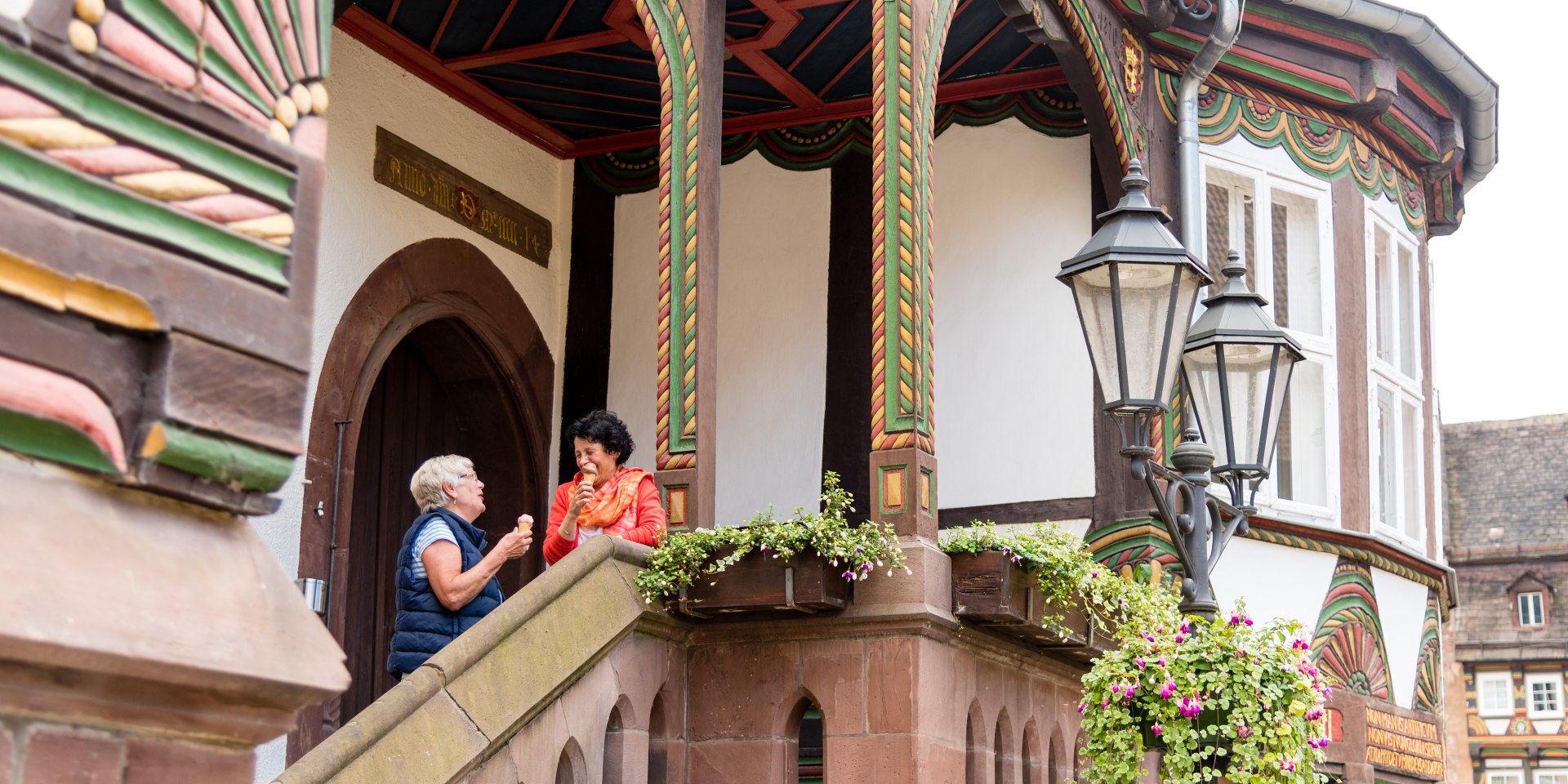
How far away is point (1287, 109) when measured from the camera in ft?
34.0

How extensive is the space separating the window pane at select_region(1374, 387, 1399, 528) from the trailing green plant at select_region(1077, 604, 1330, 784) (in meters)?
5.21

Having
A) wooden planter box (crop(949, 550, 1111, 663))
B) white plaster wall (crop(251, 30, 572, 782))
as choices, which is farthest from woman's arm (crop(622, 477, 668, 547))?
white plaster wall (crop(251, 30, 572, 782))

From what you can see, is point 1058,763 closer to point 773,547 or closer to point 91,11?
point 773,547

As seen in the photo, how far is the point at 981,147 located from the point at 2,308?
25.2ft

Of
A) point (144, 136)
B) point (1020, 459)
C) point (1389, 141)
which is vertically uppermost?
point (1389, 141)

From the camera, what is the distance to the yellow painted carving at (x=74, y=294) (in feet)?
8.21

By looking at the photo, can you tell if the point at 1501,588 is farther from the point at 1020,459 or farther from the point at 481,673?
the point at 481,673

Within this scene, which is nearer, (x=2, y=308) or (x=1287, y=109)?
(x=2, y=308)

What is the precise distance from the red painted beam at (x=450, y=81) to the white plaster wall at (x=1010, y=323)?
6.96 feet

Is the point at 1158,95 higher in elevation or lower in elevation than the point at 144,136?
higher

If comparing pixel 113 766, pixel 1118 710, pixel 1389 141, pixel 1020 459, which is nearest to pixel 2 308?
pixel 113 766

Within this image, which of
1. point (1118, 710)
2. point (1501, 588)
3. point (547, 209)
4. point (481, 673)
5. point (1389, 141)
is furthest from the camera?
point (1501, 588)

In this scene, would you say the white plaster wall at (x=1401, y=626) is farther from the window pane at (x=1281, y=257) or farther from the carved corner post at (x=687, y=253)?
the carved corner post at (x=687, y=253)

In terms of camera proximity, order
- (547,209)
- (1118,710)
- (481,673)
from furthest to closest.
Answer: (547,209) < (1118,710) < (481,673)
